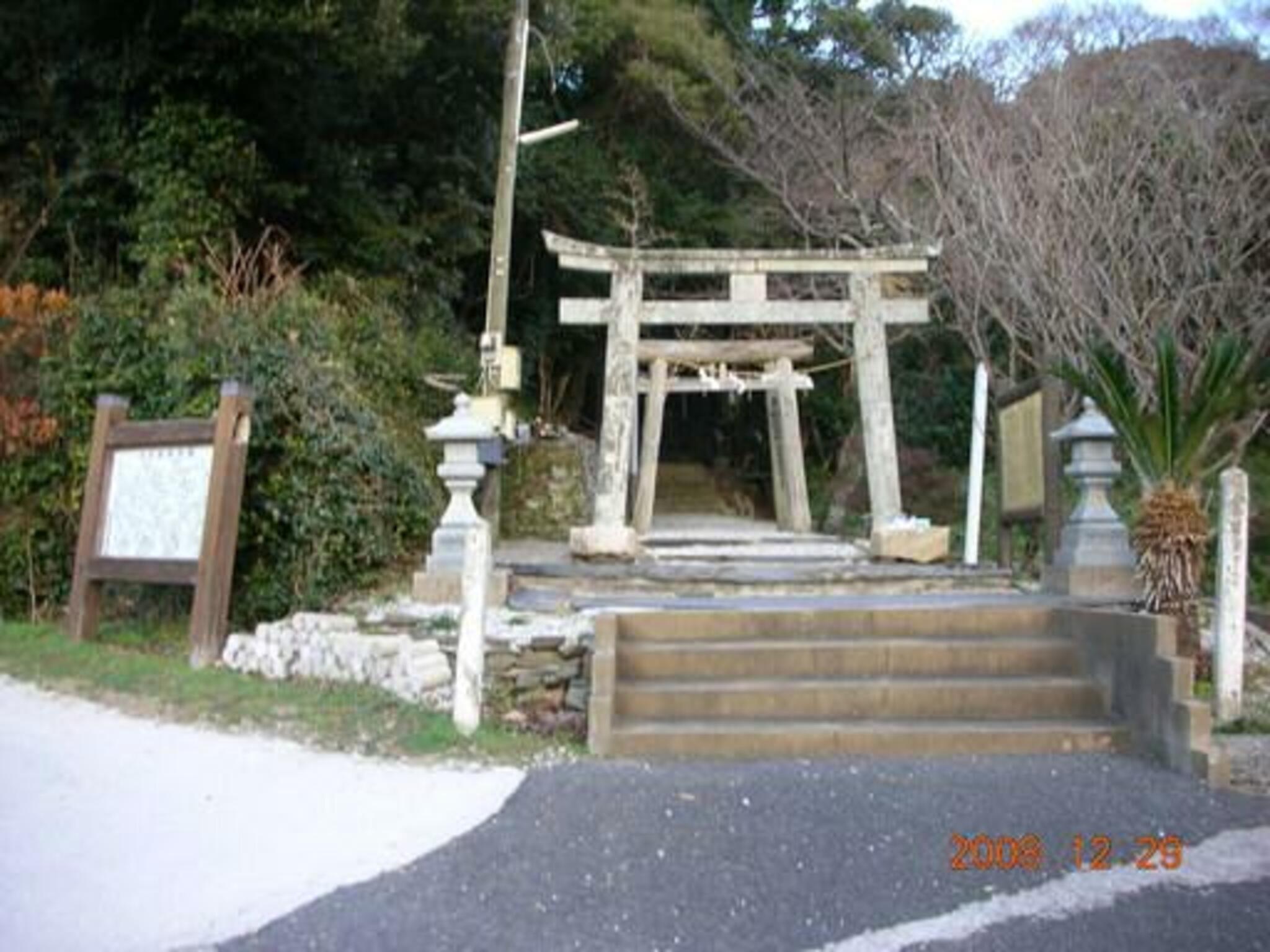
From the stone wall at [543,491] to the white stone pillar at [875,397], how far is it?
15.3 feet

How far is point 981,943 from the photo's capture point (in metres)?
3.15

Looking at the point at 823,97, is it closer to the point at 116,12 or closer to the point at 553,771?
the point at 116,12

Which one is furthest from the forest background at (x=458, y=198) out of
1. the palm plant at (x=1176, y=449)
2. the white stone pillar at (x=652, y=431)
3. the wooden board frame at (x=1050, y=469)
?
the palm plant at (x=1176, y=449)

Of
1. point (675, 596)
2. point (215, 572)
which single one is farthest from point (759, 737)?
point (215, 572)

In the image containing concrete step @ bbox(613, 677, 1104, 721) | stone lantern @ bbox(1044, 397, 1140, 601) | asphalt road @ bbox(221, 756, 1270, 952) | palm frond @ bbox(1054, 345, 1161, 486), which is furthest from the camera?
stone lantern @ bbox(1044, 397, 1140, 601)

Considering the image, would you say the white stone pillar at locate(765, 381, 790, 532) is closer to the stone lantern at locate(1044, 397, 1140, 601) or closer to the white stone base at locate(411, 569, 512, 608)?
the stone lantern at locate(1044, 397, 1140, 601)

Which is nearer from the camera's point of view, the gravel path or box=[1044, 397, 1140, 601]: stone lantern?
the gravel path

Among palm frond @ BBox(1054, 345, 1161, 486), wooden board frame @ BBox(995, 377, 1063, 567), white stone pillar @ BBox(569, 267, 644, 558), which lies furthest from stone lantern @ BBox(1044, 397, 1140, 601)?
white stone pillar @ BBox(569, 267, 644, 558)

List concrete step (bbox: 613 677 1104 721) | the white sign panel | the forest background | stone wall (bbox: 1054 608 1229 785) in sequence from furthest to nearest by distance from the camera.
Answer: the forest background, the white sign panel, concrete step (bbox: 613 677 1104 721), stone wall (bbox: 1054 608 1229 785)

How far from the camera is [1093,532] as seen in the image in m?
6.83

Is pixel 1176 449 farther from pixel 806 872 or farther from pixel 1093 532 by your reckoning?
pixel 806 872

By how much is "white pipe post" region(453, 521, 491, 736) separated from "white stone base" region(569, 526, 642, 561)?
3459 millimetres

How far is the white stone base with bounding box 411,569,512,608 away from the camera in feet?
22.5

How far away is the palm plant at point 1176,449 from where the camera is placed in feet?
18.5
